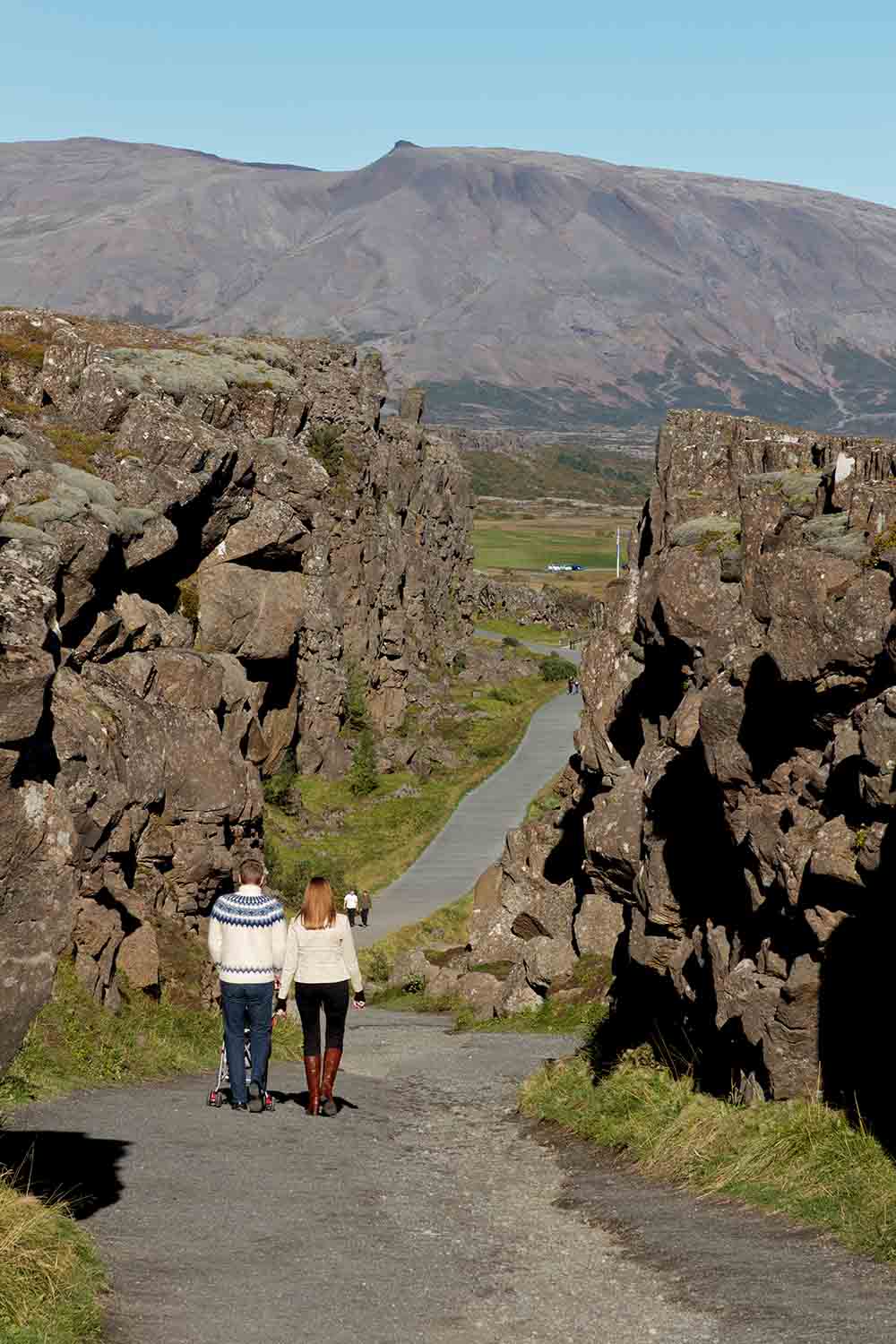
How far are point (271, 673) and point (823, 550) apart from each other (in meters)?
39.4

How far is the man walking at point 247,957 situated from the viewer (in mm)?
15414

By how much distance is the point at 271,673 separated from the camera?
5375 centimetres

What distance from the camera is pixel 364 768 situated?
62.2 metres

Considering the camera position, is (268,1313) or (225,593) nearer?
(268,1313)

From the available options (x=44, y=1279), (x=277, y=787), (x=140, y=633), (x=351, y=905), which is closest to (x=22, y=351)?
(x=140, y=633)

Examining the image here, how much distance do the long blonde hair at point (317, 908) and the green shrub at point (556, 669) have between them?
83548 mm

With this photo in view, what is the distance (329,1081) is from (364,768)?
151ft

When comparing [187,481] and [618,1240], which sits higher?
[187,481]

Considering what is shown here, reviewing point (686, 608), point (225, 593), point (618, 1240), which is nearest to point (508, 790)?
point (225, 593)

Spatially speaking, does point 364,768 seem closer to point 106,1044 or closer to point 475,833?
point 475,833

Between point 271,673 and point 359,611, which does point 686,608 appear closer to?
point 271,673

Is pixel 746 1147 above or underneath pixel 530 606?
above

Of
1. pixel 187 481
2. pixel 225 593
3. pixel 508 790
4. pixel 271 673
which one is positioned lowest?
pixel 508 790

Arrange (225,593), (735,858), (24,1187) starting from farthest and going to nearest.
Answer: (225,593)
(735,858)
(24,1187)
